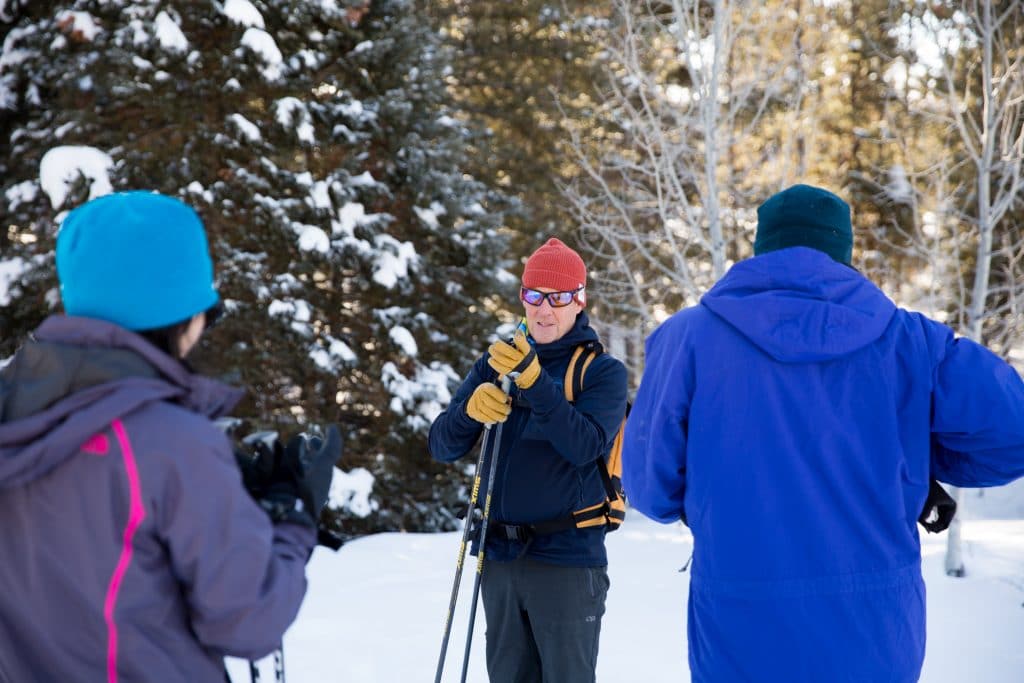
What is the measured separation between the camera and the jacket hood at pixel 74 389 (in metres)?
1.45

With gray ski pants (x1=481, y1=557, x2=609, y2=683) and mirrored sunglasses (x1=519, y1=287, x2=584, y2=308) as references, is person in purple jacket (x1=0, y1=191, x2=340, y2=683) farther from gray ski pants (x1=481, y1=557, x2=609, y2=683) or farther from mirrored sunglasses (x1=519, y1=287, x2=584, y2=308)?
mirrored sunglasses (x1=519, y1=287, x2=584, y2=308)

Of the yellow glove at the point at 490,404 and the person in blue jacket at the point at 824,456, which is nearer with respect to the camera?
the person in blue jacket at the point at 824,456

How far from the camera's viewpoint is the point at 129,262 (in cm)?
159

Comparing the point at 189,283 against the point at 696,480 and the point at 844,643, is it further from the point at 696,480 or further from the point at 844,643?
the point at 844,643

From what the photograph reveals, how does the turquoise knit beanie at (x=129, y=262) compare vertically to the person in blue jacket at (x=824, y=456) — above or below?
above

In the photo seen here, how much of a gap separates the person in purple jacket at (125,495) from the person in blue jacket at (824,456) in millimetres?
1092

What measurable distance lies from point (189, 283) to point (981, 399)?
5.93ft

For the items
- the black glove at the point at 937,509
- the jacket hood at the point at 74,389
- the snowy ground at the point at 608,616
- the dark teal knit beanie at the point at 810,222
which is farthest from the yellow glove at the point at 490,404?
the snowy ground at the point at 608,616

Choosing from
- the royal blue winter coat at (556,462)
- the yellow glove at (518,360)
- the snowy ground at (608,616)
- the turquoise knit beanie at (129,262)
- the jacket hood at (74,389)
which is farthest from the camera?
the snowy ground at (608,616)

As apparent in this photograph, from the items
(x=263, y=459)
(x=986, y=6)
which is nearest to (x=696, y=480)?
(x=263, y=459)

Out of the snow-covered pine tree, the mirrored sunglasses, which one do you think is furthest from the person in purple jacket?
the snow-covered pine tree

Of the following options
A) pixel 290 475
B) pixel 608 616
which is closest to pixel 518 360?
pixel 290 475

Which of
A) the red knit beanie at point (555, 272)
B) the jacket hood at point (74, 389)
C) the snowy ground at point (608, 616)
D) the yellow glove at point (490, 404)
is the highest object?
the jacket hood at point (74, 389)

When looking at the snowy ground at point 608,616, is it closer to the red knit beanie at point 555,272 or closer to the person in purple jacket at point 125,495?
the red knit beanie at point 555,272
